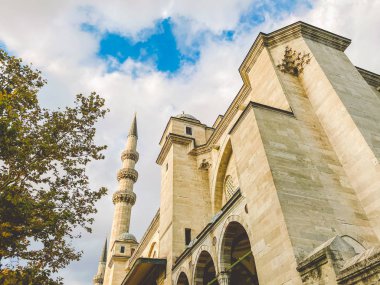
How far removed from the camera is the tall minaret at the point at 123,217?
78.0 ft

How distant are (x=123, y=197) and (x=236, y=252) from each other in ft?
64.5

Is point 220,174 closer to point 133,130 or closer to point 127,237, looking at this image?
point 127,237

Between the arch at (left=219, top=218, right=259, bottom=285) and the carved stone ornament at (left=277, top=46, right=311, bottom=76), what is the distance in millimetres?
5024

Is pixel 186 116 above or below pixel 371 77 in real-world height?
above

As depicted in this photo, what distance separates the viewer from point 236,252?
10.5 meters

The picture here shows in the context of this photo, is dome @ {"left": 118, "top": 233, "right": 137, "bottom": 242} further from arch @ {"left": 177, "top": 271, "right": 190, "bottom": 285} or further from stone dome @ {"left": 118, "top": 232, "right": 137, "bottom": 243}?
arch @ {"left": 177, "top": 271, "right": 190, "bottom": 285}

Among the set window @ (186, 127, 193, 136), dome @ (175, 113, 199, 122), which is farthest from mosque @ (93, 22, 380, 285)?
dome @ (175, 113, 199, 122)

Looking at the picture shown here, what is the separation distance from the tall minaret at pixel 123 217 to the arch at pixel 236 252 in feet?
47.5

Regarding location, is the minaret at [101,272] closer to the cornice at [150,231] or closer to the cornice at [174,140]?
the cornice at [150,231]

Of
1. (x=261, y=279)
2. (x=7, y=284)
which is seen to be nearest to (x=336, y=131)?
(x=261, y=279)

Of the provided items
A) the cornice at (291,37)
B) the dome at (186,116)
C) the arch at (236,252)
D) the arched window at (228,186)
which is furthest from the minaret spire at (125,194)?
the cornice at (291,37)

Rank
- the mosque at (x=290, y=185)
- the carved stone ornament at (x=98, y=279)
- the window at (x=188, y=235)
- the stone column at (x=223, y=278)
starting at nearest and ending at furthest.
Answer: the mosque at (x=290, y=185) → the stone column at (x=223, y=278) → the window at (x=188, y=235) → the carved stone ornament at (x=98, y=279)

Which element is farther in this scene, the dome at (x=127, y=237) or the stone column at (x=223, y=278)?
the dome at (x=127, y=237)

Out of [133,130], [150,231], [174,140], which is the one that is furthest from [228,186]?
[133,130]
